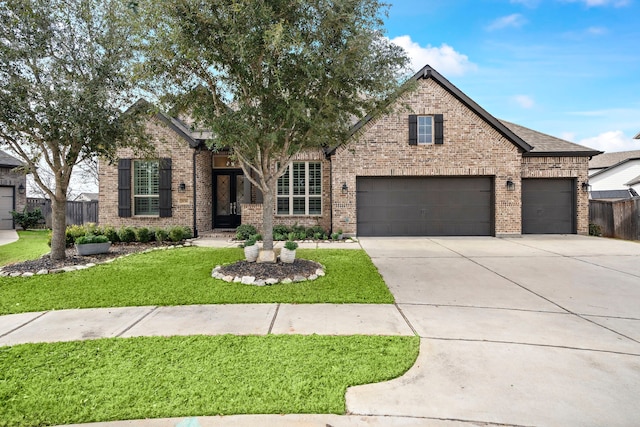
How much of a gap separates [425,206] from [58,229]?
10857 mm

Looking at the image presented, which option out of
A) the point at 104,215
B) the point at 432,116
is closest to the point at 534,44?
the point at 432,116

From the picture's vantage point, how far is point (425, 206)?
12008mm

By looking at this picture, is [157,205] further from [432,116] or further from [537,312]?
[537,312]

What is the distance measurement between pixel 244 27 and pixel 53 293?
5100 mm

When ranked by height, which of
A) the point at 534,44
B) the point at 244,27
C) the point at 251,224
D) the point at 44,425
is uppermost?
the point at 534,44

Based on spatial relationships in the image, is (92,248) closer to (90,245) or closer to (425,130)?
(90,245)

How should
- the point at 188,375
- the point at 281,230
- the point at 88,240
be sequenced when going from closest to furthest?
the point at 188,375, the point at 88,240, the point at 281,230

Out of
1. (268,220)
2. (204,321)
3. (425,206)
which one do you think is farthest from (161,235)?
(425,206)

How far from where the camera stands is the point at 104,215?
12.0 m

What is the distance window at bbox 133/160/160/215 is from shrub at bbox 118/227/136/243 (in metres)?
1.58

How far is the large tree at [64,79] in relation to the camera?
6.13m

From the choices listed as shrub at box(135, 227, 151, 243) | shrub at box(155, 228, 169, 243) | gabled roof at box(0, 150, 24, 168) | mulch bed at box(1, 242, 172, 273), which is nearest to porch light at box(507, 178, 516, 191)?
shrub at box(155, 228, 169, 243)

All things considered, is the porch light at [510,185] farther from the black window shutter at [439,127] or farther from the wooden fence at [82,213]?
the wooden fence at [82,213]

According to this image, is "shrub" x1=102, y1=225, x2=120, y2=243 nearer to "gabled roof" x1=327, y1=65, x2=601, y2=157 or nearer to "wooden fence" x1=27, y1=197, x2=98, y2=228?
"wooden fence" x1=27, y1=197, x2=98, y2=228
